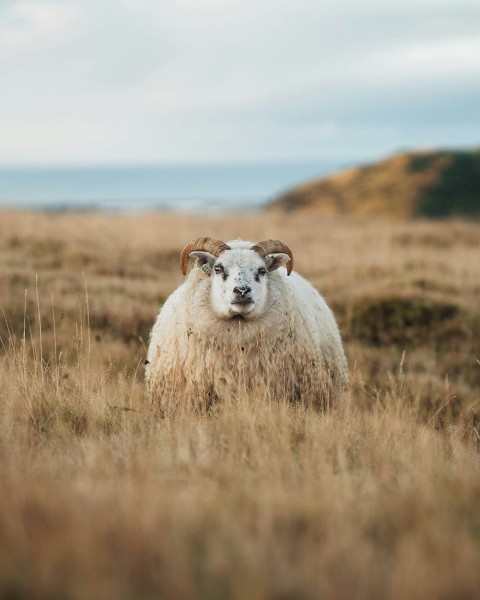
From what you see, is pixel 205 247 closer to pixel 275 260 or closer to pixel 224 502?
pixel 275 260

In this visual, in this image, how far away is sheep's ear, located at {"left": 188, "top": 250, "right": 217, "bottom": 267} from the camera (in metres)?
7.30

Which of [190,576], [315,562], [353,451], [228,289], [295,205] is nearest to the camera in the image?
[190,576]

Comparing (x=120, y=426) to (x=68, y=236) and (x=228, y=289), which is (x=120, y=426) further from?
(x=68, y=236)

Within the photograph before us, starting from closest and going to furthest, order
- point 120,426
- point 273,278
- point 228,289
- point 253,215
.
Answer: point 120,426 → point 228,289 → point 273,278 → point 253,215

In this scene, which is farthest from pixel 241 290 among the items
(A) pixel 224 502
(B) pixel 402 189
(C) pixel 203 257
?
(B) pixel 402 189

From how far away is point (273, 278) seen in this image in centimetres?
749

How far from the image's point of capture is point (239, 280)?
677 cm

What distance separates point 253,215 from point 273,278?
20.3 meters

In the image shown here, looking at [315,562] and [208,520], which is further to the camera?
[208,520]

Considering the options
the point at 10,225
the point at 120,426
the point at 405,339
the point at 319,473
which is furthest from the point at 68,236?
the point at 319,473

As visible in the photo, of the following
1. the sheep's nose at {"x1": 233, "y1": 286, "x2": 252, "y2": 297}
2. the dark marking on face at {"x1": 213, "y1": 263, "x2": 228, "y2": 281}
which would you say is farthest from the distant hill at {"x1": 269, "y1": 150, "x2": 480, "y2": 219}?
the sheep's nose at {"x1": 233, "y1": 286, "x2": 252, "y2": 297}

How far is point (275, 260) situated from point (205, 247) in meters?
0.74

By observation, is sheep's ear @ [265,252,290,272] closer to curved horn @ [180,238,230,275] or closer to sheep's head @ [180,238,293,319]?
sheep's head @ [180,238,293,319]

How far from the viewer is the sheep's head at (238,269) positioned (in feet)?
22.2
